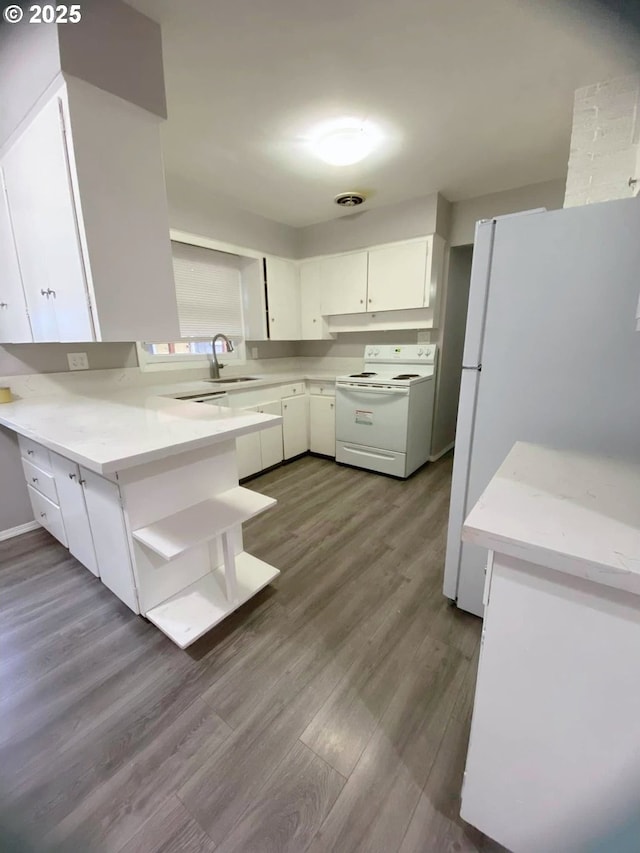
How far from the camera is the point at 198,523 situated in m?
1.41

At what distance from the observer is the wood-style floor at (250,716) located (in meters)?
0.91

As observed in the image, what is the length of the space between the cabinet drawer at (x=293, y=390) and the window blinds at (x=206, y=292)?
774 mm

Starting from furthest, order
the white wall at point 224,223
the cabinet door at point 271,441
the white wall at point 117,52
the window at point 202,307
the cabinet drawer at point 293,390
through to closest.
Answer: the cabinet drawer at point 293,390 → the cabinet door at point 271,441 → the window at point 202,307 → the white wall at point 224,223 → the white wall at point 117,52

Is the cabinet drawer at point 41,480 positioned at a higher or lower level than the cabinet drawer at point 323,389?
lower

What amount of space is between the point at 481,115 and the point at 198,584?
2923mm

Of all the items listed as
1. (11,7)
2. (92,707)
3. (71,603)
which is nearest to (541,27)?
(11,7)

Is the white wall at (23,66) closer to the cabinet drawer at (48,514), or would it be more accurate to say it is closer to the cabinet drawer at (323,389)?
the cabinet drawer at (48,514)

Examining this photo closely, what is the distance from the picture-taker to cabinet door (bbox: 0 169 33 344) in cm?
183

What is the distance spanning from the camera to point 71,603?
169cm

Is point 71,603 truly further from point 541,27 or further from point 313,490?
point 541,27

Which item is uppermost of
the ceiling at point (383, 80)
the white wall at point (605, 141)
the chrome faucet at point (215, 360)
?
the ceiling at point (383, 80)

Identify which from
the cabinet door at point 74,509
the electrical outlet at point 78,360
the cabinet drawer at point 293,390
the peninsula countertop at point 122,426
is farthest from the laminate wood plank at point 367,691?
the electrical outlet at point 78,360

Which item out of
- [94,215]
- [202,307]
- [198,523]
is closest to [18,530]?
[198,523]

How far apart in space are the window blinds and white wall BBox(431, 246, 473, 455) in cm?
208
